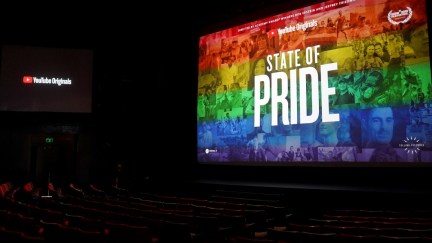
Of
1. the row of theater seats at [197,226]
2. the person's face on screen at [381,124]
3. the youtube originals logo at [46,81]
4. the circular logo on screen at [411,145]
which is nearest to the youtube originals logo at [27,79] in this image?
the youtube originals logo at [46,81]

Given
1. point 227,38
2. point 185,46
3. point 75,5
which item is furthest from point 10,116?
point 227,38

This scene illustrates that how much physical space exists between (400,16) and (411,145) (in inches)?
101

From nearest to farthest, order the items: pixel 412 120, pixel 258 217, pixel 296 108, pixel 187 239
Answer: pixel 187 239 < pixel 258 217 < pixel 412 120 < pixel 296 108

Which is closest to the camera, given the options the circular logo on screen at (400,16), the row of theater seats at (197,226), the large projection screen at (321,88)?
the row of theater seats at (197,226)

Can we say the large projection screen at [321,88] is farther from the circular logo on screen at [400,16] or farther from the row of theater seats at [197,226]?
the row of theater seats at [197,226]

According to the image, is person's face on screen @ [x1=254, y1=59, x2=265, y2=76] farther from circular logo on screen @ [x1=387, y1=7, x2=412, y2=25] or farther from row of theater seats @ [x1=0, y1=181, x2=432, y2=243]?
row of theater seats @ [x1=0, y1=181, x2=432, y2=243]

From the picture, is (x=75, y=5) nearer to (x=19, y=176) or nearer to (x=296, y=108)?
(x=19, y=176)

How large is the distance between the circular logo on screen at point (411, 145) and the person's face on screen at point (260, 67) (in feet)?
12.3

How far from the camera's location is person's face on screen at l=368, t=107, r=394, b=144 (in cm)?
761

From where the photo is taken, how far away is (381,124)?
25.3 ft

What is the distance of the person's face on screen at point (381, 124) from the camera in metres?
7.61

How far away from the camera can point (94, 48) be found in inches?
490

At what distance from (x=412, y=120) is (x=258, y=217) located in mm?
3727

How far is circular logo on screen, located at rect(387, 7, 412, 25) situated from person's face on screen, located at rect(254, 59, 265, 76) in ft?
10.1
